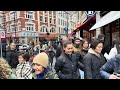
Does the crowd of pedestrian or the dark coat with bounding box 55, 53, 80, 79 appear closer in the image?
the crowd of pedestrian

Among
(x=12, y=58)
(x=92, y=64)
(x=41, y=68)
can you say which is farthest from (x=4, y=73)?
(x=12, y=58)

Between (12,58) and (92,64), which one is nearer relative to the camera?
(92,64)

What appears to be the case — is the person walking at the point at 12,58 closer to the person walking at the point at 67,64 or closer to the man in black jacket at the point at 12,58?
the man in black jacket at the point at 12,58

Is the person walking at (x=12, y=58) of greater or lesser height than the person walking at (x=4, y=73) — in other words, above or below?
below

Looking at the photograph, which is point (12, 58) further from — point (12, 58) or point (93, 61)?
point (93, 61)

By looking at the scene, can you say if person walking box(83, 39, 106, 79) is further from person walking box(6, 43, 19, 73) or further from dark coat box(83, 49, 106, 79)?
person walking box(6, 43, 19, 73)

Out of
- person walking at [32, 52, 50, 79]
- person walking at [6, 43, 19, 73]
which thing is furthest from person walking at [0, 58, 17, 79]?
person walking at [6, 43, 19, 73]

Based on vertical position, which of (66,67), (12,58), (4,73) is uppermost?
(4,73)

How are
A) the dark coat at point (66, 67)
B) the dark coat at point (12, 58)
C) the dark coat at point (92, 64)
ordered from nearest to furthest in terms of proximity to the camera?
the dark coat at point (92, 64)
the dark coat at point (66, 67)
the dark coat at point (12, 58)

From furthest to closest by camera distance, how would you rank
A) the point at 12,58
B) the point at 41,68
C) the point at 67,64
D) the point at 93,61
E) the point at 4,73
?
the point at 12,58, the point at 67,64, the point at 93,61, the point at 41,68, the point at 4,73

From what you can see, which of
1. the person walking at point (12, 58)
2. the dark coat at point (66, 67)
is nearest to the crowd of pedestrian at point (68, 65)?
the dark coat at point (66, 67)

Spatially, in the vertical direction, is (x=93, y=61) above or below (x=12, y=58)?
above
